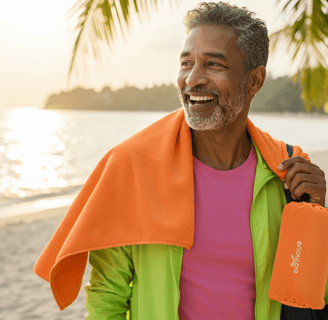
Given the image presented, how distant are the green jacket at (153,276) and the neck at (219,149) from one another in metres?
0.20

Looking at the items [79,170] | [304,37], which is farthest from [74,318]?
[79,170]

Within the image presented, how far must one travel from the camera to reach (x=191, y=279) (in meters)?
1.42

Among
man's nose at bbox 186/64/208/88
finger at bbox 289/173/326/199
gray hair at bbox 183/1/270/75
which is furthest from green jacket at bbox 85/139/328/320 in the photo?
gray hair at bbox 183/1/270/75

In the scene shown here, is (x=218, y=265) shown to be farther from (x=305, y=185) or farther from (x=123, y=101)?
(x=123, y=101)

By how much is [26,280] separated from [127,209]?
421cm

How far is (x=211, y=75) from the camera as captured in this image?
157 centimetres

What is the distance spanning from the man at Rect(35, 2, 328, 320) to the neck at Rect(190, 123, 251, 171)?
40 mm

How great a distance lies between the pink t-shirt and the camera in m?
1.43

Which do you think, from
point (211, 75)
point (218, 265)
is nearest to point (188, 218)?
point (218, 265)

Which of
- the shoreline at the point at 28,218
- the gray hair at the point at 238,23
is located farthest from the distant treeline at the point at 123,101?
the gray hair at the point at 238,23

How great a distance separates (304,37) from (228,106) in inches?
145

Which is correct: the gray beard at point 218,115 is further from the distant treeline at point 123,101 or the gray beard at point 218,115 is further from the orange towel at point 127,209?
the distant treeline at point 123,101

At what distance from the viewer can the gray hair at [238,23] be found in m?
1.58

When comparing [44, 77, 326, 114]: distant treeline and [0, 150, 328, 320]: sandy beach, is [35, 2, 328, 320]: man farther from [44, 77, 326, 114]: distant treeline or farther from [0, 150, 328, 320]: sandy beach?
[44, 77, 326, 114]: distant treeline
